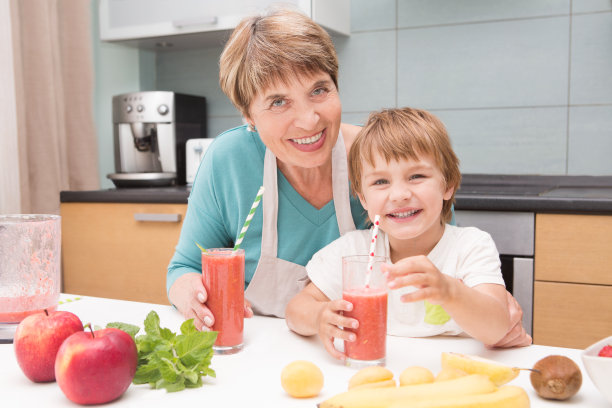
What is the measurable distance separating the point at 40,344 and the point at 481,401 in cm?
56

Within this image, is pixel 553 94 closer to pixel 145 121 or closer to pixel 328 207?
pixel 328 207

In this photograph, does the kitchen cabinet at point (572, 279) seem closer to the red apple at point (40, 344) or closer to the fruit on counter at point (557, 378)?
the fruit on counter at point (557, 378)

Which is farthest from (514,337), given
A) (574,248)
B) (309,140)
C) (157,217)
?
(157,217)

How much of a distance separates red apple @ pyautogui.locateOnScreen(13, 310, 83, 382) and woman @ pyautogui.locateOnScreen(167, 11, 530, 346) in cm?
36

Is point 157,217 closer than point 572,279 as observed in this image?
No

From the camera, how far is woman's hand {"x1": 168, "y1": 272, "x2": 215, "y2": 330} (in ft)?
3.05

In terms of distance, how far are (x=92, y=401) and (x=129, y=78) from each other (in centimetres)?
258

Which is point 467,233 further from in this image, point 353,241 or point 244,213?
point 244,213

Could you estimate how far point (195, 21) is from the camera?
2.50m

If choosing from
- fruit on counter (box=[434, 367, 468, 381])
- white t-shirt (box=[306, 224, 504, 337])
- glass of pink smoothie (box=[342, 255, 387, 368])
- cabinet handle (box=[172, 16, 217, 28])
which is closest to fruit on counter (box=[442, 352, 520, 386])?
fruit on counter (box=[434, 367, 468, 381])

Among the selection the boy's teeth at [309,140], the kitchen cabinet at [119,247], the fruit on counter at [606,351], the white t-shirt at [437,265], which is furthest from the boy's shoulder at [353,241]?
the kitchen cabinet at [119,247]

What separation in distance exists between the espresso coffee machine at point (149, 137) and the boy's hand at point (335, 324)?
73.6 inches

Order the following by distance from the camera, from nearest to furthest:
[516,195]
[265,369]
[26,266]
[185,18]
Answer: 1. [265,369]
2. [26,266]
3. [516,195]
4. [185,18]

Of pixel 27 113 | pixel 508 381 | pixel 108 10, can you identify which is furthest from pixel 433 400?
pixel 108 10
